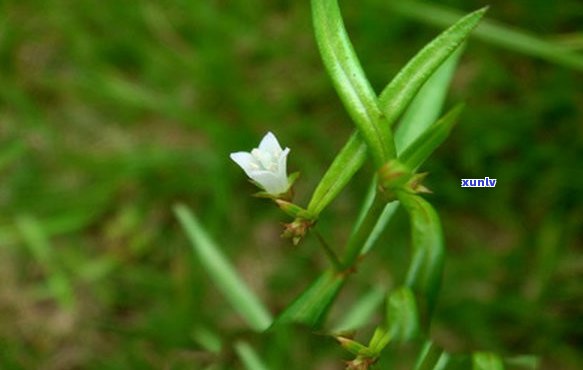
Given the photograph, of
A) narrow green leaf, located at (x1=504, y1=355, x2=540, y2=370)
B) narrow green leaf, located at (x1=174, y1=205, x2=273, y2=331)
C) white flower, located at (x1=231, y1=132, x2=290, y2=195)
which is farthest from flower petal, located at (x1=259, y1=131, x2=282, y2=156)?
narrow green leaf, located at (x1=174, y1=205, x2=273, y2=331)

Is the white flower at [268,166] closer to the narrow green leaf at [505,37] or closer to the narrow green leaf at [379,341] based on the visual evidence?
the narrow green leaf at [379,341]

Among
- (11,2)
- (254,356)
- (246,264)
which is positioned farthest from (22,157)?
(254,356)

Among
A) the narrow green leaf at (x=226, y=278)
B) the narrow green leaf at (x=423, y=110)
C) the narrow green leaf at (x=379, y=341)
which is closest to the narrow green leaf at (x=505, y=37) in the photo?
the narrow green leaf at (x=423, y=110)

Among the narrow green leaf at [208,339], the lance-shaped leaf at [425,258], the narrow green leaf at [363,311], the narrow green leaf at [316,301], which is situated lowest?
the narrow green leaf at [363,311]

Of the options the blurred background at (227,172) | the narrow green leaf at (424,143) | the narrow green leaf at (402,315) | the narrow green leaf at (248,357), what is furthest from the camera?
the blurred background at (227,172)

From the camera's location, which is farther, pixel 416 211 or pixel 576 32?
pixel 576 32

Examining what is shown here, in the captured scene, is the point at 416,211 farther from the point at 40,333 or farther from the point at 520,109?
the point at 40,333

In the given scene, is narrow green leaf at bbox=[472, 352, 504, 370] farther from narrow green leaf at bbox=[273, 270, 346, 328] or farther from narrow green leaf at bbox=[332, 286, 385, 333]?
narrow green leaf at bbox=[332, 286, 385, 333]
